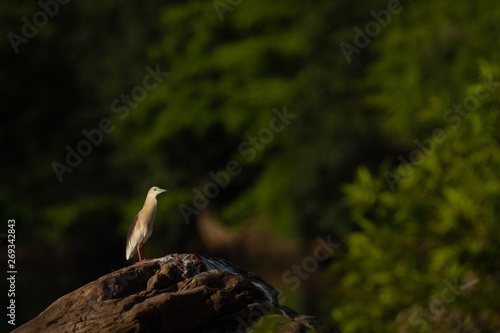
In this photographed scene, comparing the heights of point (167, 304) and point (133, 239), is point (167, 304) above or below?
below

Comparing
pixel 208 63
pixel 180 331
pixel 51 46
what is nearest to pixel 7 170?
pixel 51 46

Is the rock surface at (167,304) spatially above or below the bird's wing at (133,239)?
below

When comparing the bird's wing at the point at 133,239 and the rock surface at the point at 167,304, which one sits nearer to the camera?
the rock surface at the point at 167,304

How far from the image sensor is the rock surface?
7.10 metres

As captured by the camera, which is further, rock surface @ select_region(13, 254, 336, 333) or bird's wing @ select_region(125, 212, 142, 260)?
bird's wing @ select_region(125, 212, 142, 260)

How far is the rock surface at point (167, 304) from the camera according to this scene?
23.3ft

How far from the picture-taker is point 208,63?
43.5m

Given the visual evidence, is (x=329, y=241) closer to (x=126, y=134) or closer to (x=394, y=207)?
(x=126, y=134)

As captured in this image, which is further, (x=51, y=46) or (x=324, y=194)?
(x=51, y=46)

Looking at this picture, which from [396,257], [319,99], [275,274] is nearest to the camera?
[396,257]

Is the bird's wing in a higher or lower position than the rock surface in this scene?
higher

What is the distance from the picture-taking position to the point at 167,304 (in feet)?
23.6

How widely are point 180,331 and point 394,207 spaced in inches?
91.5

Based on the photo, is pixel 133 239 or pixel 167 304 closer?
pixel 167 304
